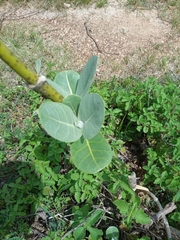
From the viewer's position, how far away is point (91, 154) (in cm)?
65

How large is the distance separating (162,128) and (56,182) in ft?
2.68

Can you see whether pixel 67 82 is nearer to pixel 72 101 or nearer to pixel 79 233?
pixel 72 101

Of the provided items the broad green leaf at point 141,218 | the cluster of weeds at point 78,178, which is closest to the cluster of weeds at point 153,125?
the cluster of weeds at point 78,178

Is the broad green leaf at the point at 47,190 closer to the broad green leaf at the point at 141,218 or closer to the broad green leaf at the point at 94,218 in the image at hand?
the broad green leaf at the point at 94,218

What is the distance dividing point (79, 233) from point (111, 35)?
100 inches

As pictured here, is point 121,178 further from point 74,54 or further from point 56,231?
point 74,54

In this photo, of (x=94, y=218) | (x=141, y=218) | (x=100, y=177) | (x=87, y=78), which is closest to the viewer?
(x=87, y=78)

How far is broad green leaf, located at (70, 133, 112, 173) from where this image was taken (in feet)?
2.07

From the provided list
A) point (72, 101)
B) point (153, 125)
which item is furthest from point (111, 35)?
point (72, 101)

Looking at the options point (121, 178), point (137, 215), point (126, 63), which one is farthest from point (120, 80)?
point (137, 215)

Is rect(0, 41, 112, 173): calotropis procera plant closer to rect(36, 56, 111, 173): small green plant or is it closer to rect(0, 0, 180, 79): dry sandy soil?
rect(36, 56, 111, 173): small green plant

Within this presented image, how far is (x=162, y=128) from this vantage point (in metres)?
2.25

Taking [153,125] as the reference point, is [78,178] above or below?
below

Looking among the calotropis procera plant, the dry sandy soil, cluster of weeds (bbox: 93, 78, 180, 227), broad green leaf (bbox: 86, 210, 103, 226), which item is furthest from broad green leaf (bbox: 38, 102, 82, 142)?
the dry sandy soil
